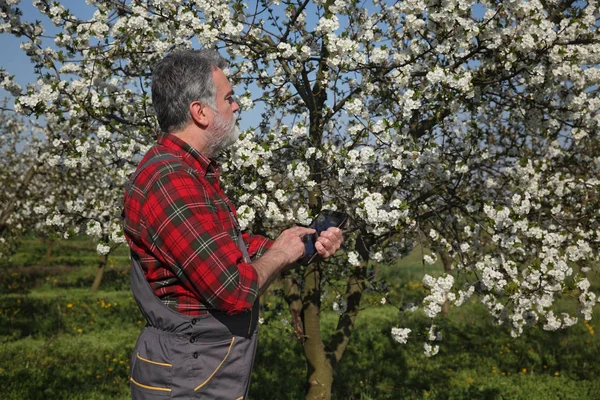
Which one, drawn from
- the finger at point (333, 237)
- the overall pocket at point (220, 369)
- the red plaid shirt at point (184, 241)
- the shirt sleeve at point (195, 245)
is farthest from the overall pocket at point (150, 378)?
the finger at point (333, 237)

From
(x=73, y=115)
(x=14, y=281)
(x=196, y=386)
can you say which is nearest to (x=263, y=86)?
(x=73, y=115)

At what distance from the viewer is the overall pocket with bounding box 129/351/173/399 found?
6.82 feet

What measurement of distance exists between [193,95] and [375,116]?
3146mm

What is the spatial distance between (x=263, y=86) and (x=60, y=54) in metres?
1.95

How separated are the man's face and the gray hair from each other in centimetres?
→ 3

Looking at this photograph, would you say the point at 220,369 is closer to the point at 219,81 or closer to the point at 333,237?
the point at 333,237

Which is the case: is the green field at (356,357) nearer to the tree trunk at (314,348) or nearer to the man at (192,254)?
the tree trunk at (314,348)

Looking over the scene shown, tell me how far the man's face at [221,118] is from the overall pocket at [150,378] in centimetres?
94

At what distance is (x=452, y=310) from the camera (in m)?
14.4

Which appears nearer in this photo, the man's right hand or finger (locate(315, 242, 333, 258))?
the man's right hand

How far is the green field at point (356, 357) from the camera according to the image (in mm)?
7672

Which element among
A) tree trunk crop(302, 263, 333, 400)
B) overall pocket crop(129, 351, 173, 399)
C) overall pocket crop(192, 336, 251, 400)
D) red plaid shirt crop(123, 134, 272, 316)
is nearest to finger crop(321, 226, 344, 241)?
red plaid shirt crop(123, 134, 272, 316)

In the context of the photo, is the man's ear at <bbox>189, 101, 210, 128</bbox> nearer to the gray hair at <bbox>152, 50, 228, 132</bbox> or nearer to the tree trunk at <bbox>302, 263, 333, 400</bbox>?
the gray hair at <bbox>152, 50, 228, 132</bbox>

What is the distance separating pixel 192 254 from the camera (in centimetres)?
192
